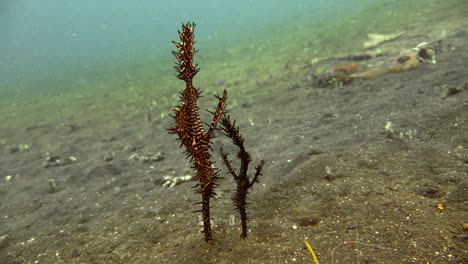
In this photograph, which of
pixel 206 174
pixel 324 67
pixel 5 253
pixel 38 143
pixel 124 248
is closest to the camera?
pixel 206 174

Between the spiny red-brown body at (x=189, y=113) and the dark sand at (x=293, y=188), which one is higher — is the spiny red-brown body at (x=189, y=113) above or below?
above

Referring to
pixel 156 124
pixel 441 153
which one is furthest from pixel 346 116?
pixel 156 124

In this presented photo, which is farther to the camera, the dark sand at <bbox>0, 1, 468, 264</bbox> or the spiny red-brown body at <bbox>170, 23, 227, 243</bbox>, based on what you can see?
the dark sand at <bbox>0, 1, 468, 264</bbox>

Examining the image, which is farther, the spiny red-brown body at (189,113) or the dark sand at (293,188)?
the dark sand at (293,188)

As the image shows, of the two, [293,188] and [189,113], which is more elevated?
[189,113]

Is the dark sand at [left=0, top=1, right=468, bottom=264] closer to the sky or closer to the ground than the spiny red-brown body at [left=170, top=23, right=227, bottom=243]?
closer to the ground

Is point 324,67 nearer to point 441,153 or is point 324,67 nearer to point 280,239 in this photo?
point 441,153

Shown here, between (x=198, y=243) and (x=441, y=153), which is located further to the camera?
(x=441, y=153)

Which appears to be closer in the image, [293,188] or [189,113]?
[189,113]
